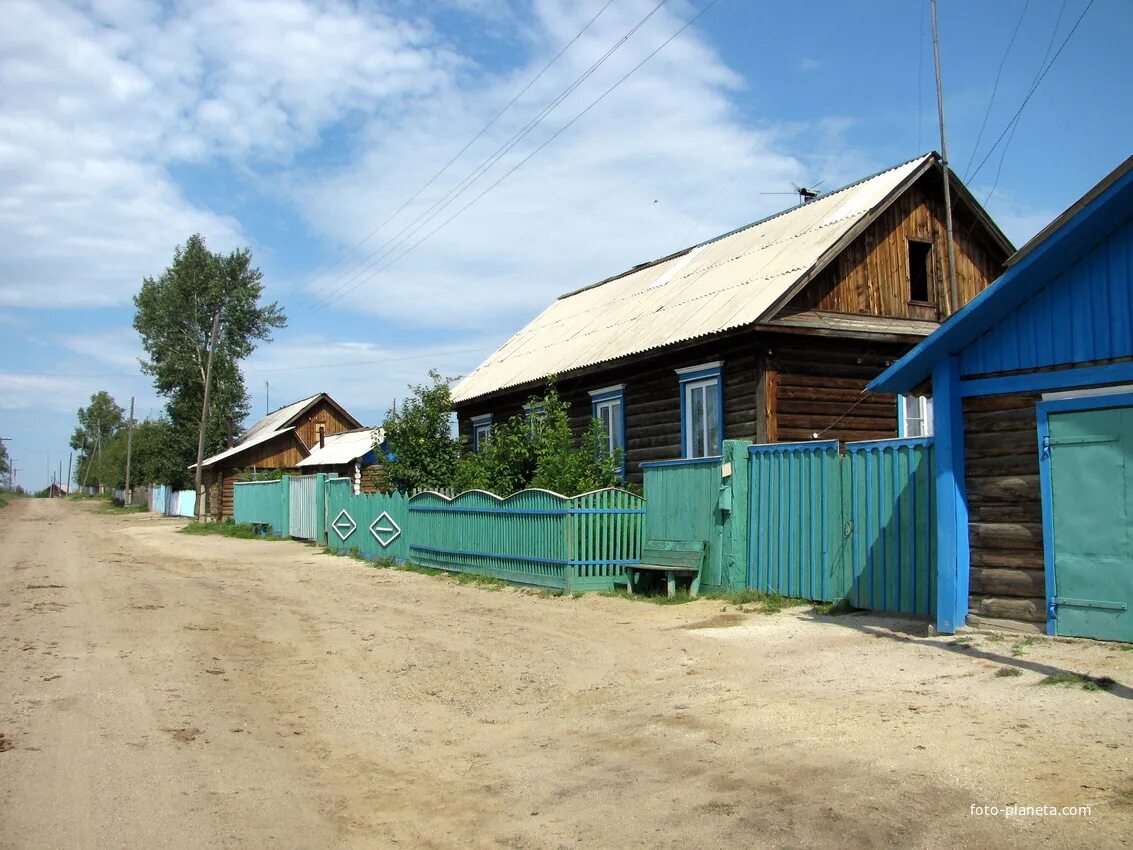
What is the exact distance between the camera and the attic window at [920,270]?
17.5 metres

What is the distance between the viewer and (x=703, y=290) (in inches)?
750

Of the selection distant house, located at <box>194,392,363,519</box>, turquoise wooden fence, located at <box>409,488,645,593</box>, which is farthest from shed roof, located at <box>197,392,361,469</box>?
turquoise wooden fence, located at <box>409,488,645,593</box>

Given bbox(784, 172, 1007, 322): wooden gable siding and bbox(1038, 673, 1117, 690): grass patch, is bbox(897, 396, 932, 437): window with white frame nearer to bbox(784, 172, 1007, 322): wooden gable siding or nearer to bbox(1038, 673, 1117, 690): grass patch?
bbox(784, 172, 1007, 322): wooden gable siding

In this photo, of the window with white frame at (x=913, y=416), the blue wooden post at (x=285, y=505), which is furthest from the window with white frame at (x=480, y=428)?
the window with white frame at (x=913, y=416)

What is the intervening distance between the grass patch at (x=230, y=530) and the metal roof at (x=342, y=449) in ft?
14.8

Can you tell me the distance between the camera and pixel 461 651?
10.1 metres

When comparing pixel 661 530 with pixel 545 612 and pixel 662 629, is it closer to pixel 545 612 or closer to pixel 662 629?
pixel 545 612

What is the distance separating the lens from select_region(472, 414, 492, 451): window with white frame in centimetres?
2488

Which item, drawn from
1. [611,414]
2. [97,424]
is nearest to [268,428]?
[611,414]

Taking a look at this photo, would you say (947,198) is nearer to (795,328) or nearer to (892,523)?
(795,328)

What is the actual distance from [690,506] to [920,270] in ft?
24.6

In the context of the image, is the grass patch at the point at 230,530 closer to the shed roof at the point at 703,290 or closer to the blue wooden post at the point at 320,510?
the blue wooden post at the point at 320,510

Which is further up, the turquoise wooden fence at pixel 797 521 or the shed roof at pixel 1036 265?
the shed roof at pixel 1036 265

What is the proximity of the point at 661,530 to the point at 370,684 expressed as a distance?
21.5 ft
